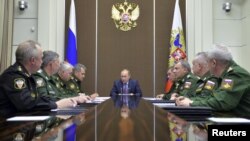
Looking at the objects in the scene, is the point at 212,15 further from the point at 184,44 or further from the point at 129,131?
the point at 129,131

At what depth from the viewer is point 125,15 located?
27.4ft

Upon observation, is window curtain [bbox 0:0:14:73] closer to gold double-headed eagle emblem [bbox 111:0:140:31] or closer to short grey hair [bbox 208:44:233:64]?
gold double-headed eagle emblem [bbox 111:0:140:31]

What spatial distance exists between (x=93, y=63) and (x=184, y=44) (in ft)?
6.82

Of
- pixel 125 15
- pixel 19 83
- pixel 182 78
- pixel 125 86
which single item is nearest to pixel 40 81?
pixel 19 83

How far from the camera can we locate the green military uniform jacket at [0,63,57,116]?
2.69m

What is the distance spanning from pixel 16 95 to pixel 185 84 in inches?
112

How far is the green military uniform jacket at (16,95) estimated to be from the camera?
2.69m

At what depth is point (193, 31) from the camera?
803cm

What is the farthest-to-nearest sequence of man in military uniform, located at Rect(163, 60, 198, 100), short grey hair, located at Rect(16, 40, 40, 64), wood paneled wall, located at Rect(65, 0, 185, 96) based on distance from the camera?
wood paneled wall, located at Rect(65, 0, 185, 96), man in military uniform, located at Rect(163, 60, 198, 100), short grey hair, located at Rect(16, 40, 40, 64)

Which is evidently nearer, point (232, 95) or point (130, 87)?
point (232, 95)

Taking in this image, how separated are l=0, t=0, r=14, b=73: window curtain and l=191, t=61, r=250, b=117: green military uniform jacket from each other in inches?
195

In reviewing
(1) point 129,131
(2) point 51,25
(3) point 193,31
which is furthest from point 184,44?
(1) point 129,131

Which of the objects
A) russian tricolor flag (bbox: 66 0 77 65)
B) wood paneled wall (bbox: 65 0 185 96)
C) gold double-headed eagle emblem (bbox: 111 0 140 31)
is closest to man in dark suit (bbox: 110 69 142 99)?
wood paneled wall (bbox: 65 0 185 96)

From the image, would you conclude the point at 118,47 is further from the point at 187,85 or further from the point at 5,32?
the point at 187,85
